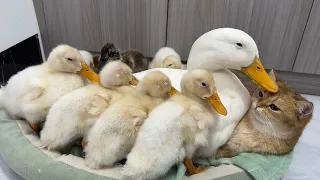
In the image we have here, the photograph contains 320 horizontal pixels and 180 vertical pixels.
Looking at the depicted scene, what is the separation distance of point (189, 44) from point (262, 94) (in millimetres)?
639

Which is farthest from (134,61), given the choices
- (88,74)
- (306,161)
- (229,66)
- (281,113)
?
(306,161)

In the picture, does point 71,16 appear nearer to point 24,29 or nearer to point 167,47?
point 24,29

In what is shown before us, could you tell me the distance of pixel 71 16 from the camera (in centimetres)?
163

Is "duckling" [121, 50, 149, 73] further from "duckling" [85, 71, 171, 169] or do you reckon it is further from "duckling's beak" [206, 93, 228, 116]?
"duckling's beak" [206, 93, 228, 116]

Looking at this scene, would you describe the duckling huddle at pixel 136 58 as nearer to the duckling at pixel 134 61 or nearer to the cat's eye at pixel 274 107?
the duckling at pixel 134 61

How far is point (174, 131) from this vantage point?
854 millimetres

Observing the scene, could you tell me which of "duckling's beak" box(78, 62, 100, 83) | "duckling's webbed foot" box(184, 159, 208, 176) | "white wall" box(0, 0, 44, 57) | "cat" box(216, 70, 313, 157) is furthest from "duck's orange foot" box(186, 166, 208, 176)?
"white wall" box(0, 0, 44, 57)

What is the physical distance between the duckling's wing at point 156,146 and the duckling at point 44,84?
0.37m

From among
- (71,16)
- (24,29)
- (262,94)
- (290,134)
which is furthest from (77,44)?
(290,134)

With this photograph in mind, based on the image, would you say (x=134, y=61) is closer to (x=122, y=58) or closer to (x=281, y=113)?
(x=122, y=58)

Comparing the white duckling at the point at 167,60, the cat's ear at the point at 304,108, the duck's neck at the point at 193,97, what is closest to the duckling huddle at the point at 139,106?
the duck's neck at the point at 193,97

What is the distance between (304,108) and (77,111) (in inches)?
30.7

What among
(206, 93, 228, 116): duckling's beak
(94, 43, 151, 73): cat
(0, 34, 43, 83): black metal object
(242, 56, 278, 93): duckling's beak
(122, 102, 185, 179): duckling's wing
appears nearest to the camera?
(122, 102, 185, 179): duckling's wing

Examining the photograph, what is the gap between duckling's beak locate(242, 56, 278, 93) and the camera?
3.46 feet
